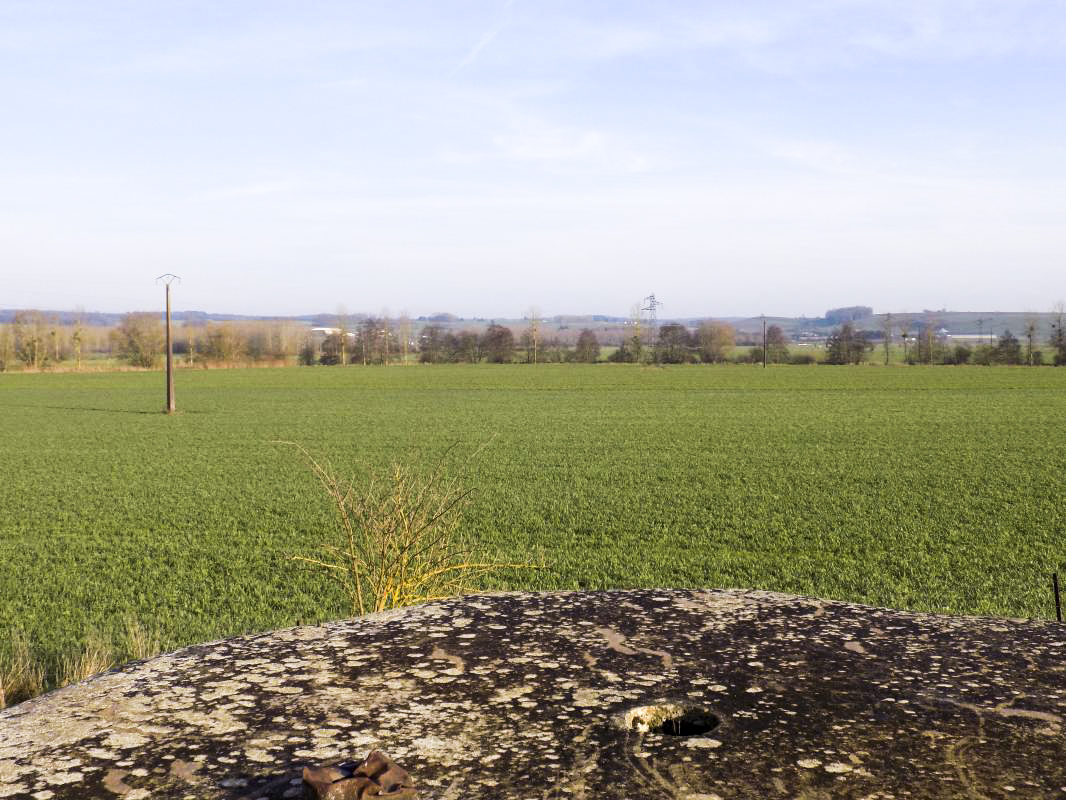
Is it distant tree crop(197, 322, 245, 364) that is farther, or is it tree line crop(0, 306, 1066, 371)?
distant tree crop(197, 322, 245, 364)

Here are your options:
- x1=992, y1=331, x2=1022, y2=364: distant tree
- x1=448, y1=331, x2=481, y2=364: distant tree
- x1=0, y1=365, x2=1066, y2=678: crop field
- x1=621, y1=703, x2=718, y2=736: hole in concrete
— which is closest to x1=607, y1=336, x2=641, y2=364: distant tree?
x1=448, y1=331, x2=481, y2=364: distant tree

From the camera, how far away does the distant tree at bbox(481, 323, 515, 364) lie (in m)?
111

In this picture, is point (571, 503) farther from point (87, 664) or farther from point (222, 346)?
point (222, 346)

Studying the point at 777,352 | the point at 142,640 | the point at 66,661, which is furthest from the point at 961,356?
→ the point at 66,661

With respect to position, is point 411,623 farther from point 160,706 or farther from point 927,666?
point 927,666

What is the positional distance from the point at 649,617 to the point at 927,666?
1.13 m

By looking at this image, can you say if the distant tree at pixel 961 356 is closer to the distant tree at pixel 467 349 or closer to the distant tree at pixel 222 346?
the distant tree at pixel 467 349

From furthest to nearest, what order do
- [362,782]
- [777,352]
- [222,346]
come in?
[222,346] < [777,352] < [362,782]

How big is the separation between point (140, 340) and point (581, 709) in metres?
111

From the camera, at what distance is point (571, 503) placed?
18.0 metres

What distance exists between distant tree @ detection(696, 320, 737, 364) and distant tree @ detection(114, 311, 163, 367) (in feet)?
192

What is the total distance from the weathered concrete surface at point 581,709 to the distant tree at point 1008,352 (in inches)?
3817

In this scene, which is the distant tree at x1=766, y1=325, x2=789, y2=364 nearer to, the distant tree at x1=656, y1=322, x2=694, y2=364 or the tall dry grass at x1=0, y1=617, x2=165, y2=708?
the distant tree at x1=656, y1=322, x2=694, y2=364

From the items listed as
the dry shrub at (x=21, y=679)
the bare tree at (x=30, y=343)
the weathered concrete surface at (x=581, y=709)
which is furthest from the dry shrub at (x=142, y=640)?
the bare tree at (x=30, y=343)
